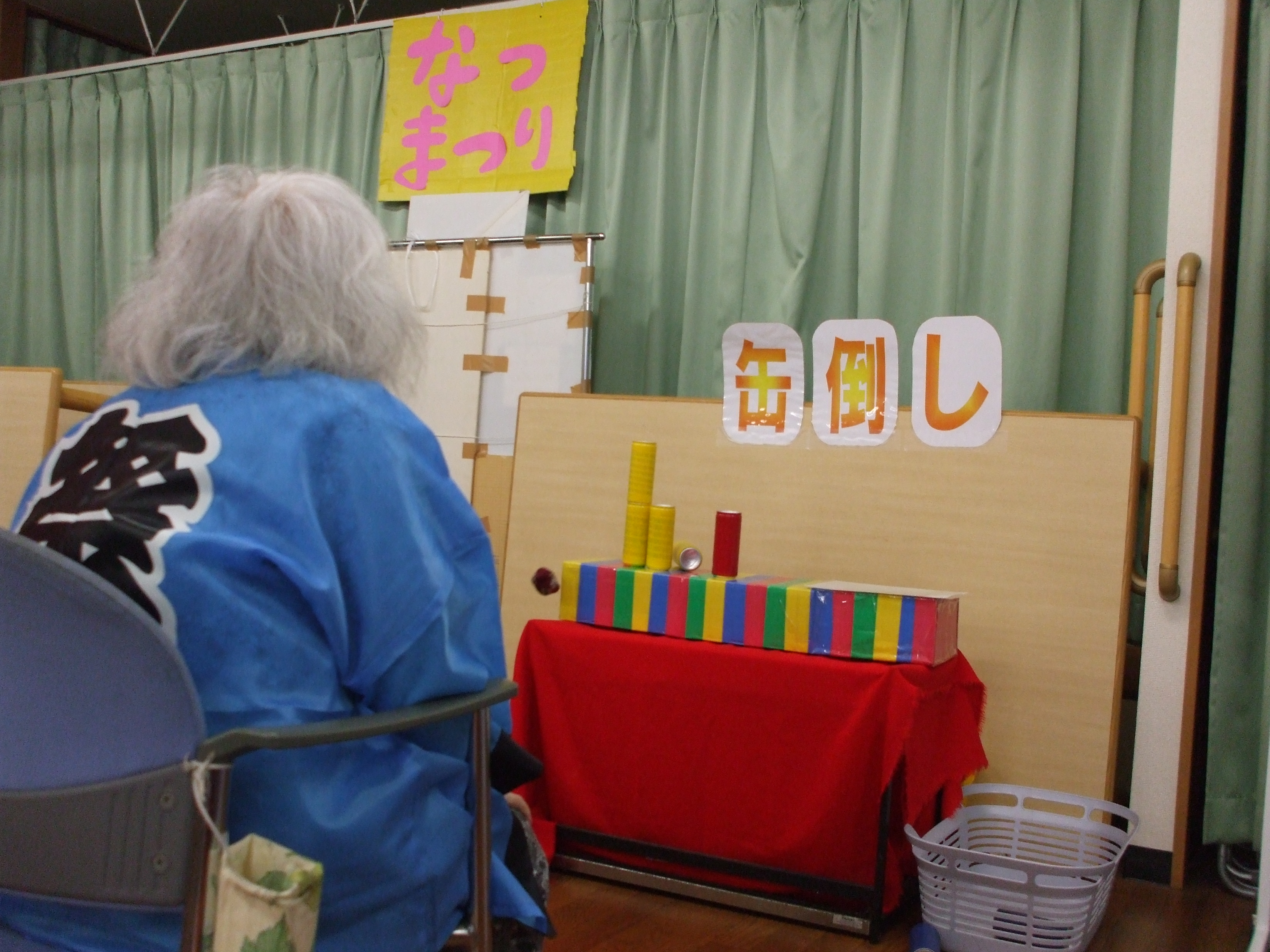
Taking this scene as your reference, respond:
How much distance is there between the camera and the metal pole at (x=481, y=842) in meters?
1.08

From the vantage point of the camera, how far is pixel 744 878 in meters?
2.04

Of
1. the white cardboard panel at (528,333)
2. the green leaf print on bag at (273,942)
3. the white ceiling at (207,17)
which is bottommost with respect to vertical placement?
the green leaf print on bag at (273,942)

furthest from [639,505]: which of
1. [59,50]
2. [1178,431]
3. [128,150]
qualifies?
[59,50]

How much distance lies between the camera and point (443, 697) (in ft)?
3.47

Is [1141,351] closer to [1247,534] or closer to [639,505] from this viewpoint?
[1247,534]

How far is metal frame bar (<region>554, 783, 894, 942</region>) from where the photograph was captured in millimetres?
1936

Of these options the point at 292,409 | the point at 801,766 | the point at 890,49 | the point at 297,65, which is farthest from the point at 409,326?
the point at 297,65

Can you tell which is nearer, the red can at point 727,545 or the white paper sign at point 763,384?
the red can at point 727,545

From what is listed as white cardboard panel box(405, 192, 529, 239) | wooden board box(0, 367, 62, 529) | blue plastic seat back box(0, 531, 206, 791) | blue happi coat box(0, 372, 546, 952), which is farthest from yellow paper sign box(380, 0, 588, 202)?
blue plastic seat back box(0, 531, 206, 791)

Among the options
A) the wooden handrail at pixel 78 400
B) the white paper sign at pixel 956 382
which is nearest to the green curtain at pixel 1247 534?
the white paper sign at pixel 956 382

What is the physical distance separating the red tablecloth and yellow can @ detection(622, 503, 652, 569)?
135mm

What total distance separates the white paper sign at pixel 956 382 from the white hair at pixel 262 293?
136 cm

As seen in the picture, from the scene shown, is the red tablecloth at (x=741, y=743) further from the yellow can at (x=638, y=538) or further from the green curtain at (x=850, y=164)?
the green curtain at (x=850, y=164)

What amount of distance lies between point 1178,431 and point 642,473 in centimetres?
107
